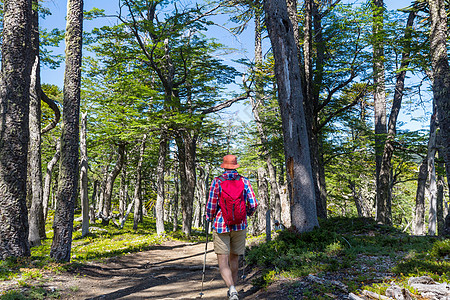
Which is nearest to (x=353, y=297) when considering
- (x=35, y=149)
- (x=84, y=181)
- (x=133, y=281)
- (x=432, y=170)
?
(x=133, y=281)

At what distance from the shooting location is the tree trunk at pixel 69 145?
788cm

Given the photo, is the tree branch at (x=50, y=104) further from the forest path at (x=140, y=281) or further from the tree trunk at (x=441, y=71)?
the tree trunk at (x=441, y=71)

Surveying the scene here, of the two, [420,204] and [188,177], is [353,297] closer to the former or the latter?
[188,177]

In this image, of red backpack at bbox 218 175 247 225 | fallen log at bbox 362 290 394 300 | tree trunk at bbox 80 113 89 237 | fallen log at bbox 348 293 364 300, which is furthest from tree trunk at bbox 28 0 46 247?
fallen log at bbox 362 290 394 300

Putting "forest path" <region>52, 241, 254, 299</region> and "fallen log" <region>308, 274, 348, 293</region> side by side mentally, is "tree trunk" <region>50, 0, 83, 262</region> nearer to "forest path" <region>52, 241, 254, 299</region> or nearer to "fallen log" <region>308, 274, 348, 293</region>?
"forest path" <region>52, 241, 254, 299</region>

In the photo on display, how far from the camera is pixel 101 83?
65.9ft

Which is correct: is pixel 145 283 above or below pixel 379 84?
below

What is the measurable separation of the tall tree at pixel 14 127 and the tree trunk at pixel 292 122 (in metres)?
6.53

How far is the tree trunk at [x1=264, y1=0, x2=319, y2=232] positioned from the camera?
24.6ft

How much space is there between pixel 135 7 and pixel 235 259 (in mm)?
11463

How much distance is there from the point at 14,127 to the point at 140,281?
4.97 m

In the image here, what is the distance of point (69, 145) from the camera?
807cm

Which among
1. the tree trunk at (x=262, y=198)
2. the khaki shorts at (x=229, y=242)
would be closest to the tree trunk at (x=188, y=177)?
the tree trunk at (x=262, y=198)

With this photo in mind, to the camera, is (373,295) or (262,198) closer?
(373,295)
